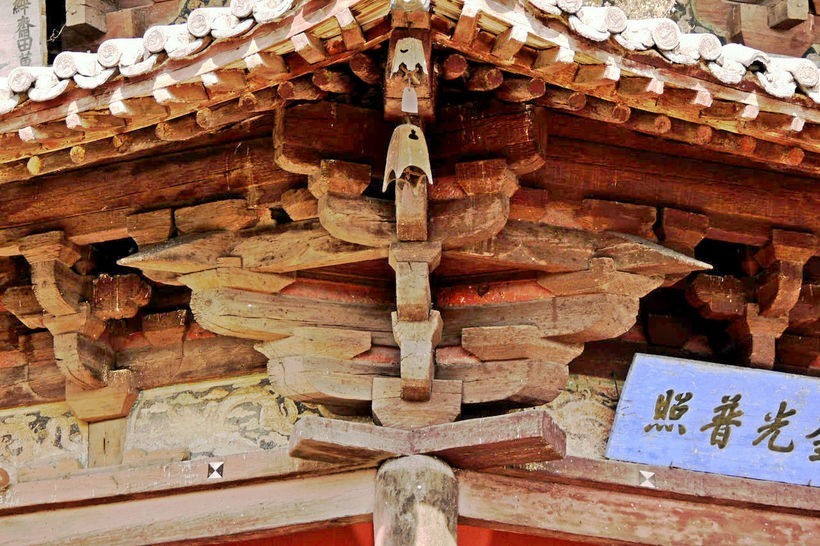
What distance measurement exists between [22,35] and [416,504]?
123 inches

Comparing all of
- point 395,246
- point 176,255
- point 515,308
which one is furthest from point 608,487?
point 176,255

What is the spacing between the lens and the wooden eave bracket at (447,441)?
21.1 feet

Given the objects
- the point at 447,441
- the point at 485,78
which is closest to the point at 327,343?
the point at 447,441

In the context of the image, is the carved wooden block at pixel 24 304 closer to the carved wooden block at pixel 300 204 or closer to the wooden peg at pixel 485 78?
the carved wooden block at pixel 300 204

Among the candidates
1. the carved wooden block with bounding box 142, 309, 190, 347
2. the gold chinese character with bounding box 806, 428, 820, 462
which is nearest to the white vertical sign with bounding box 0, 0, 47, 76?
the carved wooden block with bounding box 142, 309, 190, 347

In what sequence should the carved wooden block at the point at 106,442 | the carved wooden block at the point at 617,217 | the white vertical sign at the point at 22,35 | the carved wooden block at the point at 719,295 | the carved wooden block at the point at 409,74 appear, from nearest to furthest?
the carved wooden block at the point at 409,74 → the carved wooden block at the point at 617,217 → the carved wooden block at the point at 719,295 → the carved wooden block at the point at 106,442 → the white vertical sign at the point at 22,35

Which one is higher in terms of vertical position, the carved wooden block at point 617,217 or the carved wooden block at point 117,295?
the carved wooden block at point 617,217

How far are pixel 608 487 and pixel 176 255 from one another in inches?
Answer: 84.2

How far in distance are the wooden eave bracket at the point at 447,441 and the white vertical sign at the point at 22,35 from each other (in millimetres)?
2519

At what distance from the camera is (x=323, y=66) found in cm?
627

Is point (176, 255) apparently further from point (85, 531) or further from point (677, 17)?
point (677, 17)

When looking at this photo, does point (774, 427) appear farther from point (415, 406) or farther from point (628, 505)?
point (415, 406)

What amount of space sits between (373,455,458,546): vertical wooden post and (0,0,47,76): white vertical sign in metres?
2.78

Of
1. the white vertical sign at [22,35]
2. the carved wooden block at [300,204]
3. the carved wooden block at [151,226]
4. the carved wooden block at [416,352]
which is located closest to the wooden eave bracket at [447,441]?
the carved wooden block at [416,352]
